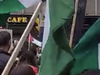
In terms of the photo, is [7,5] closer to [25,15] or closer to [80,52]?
[80,52]

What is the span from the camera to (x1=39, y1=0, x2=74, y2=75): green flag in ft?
7.41

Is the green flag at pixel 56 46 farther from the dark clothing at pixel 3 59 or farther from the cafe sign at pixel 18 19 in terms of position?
the cafe sign at pixel 18 19

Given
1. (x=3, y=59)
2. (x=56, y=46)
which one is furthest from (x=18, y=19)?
(x=56, y=46)

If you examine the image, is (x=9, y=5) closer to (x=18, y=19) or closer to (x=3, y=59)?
(x=3, y=59)

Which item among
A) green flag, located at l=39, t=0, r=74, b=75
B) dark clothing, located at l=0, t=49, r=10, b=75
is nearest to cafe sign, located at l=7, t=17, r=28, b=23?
dark clothing, located at l=0, t=49, r=10, b=75

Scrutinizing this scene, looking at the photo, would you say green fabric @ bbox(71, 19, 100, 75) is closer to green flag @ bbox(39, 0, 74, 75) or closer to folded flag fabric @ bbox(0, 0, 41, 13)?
green flag @ bbox(39, 0, 74, 75)

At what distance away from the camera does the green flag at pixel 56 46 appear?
89.0 inches

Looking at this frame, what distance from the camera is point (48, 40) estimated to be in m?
2.33

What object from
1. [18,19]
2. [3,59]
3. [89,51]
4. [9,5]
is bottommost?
[18,19]


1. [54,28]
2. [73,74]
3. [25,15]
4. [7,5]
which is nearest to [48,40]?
[54,28]

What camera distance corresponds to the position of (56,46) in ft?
7.60

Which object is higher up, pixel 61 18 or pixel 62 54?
pixel 61 18

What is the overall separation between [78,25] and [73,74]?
1.26 m

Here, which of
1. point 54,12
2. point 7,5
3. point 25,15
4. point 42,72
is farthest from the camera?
point 25,15
